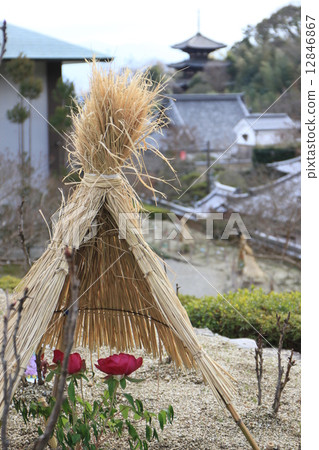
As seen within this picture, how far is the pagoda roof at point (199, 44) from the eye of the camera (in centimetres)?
1564

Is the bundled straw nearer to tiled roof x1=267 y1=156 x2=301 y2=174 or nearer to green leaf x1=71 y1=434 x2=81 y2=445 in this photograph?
green leaf x1=71 y1=434 x2=81 y2=445

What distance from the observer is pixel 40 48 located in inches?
304

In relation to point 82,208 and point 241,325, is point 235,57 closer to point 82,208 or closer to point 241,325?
point 241,325

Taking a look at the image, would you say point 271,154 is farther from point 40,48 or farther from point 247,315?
point 247,315

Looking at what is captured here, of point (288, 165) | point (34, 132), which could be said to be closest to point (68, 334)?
point (34, 132)

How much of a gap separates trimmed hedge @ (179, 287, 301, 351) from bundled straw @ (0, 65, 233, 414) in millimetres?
1483

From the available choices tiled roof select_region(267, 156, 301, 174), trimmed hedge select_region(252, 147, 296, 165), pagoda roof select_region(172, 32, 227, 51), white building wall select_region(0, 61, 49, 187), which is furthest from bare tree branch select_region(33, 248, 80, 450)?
pagoda roof select_region(172, 32, 227, 51)

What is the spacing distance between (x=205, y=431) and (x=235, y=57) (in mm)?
13978

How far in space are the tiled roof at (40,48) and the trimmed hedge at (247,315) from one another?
4332mm

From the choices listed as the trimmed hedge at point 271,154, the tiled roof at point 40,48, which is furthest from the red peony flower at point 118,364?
the trimmed hedge at point 271,154

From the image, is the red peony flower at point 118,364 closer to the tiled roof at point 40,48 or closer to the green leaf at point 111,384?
the green leaf at point 111,384

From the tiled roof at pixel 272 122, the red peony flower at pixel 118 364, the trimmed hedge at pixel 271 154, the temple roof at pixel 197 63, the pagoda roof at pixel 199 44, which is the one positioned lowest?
the red peony flower at pixel 118 364

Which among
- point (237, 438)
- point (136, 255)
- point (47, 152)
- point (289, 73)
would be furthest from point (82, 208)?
point (289, 73)

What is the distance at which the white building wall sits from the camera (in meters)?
6.76
